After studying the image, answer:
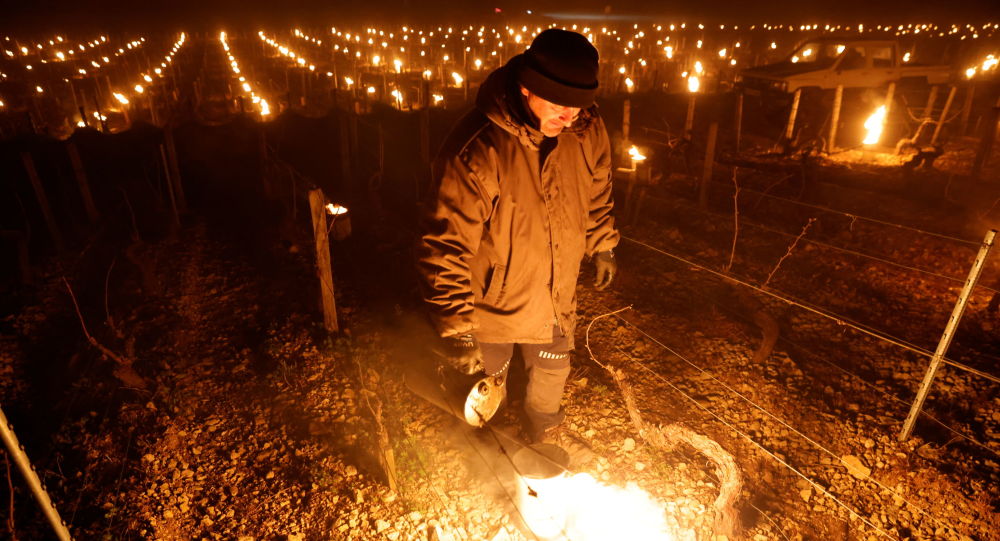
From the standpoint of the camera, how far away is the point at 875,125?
34.3 feet

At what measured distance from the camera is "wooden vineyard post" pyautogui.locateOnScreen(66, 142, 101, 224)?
6.42m

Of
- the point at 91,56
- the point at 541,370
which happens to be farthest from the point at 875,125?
the point at 91,56

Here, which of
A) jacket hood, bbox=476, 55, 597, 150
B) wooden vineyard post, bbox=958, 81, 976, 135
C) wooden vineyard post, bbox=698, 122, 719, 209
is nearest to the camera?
jacket hood, bbox=476, 55, 597, 150

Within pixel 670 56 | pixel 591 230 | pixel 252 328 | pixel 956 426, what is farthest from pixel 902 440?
pixel 670 56

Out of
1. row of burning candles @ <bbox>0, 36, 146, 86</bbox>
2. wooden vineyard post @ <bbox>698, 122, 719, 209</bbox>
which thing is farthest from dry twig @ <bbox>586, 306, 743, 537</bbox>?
row of burning candles @ <bbox>0, 36, 146, 86</bbox>

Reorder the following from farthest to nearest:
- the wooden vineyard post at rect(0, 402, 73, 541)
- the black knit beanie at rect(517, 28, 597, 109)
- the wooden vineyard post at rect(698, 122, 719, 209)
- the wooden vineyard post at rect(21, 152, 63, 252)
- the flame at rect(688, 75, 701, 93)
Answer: the flame at rect(688, 75, 701, 93), the wooden vineyard post at rect(698, 122, 719, 209), the wooden vineyard post at rect(21, 152, 63, 252), the black knit beanie at rect(517, 28, 597, 109), the wooden vineyard post at rect(0, 402, 73, 541)

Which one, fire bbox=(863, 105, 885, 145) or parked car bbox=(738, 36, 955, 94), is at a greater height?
parked car bbox=(738, 36, 955, 94)

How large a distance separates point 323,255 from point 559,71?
2957mm

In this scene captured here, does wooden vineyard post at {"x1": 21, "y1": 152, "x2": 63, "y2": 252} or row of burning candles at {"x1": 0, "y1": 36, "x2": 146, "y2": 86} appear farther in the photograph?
row of burning candles at {"x1": 0, "y1": 36, "x2": 146, "y2": 86}

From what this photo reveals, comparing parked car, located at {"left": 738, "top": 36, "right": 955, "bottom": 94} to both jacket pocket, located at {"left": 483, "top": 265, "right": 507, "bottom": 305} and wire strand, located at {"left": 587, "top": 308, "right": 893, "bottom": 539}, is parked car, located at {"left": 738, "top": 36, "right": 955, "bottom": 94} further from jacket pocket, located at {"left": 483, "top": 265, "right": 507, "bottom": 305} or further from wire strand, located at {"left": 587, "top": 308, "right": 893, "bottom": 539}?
jacket pocket, located at {"left": 483, "top": 265, "right": 507, "bottom": 305}

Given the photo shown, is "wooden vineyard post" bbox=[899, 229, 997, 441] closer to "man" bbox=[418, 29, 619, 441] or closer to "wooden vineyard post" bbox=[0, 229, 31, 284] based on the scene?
"man" bbox=[418, 29, 619, 441]

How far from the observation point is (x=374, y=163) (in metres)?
10.0

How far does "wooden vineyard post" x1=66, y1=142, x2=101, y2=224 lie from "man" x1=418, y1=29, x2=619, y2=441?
6.63 meters

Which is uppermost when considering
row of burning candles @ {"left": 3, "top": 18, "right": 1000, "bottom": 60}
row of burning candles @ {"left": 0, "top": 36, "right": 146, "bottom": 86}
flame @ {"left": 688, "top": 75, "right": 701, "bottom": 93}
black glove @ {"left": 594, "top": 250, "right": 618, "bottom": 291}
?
row of burning candles @ {"left": 3, "top": 18, "right": 1000, "bottom": 60}
